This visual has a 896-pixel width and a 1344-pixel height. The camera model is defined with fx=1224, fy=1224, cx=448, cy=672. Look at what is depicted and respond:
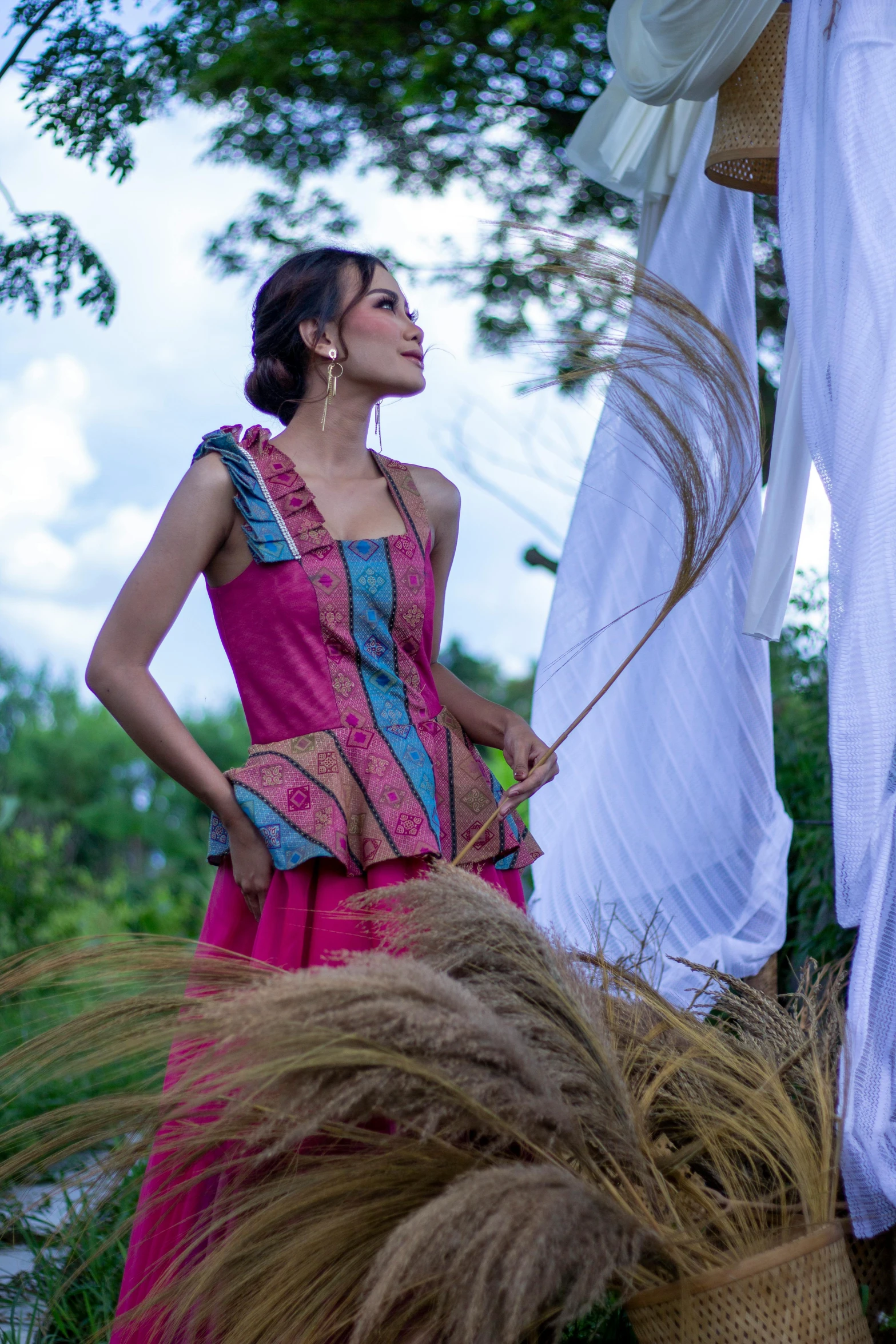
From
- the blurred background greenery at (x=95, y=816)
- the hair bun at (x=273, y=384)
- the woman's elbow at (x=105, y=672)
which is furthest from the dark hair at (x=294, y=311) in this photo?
the blurred background greenery at (x=95, y=816)

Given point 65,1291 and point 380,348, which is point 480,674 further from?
point 380,348

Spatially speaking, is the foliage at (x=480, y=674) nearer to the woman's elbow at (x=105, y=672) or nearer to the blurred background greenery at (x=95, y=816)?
the blurred background greenery at (x=95, y=816)

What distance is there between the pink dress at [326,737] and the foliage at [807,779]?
59.1 inches

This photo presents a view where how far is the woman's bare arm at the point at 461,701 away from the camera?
70.2 inches

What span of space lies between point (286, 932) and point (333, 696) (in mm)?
320

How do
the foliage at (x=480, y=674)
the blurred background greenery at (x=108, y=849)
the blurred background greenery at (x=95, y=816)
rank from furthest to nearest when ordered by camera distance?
1. the foliage at (x=480, y=674)
2. the blurred background greenery at (x=95, y=816)
3. the blurred background greenery at (x=108, y=849)

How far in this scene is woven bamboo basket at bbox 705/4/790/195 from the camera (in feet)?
6.61

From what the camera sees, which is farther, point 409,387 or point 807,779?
point 807,779

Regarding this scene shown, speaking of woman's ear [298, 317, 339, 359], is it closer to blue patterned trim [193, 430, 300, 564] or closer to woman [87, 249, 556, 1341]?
woman [87, 249, 556, 1341]

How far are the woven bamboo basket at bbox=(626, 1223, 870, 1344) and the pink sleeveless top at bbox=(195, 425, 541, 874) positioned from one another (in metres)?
0.60

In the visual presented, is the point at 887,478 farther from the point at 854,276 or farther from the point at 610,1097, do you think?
the point at 610,1097

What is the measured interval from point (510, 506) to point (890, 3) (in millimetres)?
2392

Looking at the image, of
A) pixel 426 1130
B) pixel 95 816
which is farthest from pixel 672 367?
pixel 95 816

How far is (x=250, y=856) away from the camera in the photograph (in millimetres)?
1598
